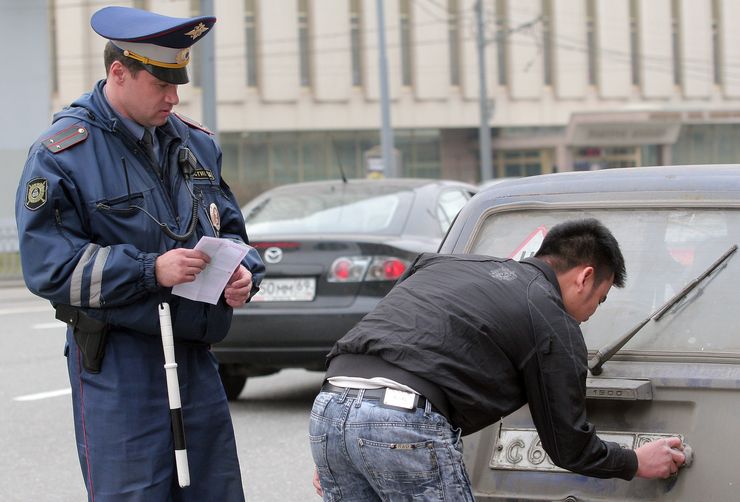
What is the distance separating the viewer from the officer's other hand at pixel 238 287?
3295 millimetres

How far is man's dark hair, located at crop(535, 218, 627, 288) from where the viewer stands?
9.82ft

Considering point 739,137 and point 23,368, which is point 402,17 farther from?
point 23,368

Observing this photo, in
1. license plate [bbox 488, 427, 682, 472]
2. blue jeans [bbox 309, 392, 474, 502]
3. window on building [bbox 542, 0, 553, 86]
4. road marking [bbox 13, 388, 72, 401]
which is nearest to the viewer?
blue jeans [bbox 309, 392, 474, 502]

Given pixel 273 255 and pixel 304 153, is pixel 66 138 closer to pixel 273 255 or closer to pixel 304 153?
pixel 273 255

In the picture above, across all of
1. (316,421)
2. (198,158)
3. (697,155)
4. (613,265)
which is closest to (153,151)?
(198,158)

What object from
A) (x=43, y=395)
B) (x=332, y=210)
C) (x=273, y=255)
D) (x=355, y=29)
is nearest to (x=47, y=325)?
(x=43, y=395)

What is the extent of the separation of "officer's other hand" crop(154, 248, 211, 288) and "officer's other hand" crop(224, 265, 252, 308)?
15 cm

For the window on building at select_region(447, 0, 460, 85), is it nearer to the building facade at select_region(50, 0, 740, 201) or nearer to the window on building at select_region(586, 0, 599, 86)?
the building facade at select_region(50, 0, 740, 201)

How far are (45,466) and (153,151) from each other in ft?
12.8

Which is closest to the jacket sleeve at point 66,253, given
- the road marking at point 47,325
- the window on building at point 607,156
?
the road marking at point 47,325

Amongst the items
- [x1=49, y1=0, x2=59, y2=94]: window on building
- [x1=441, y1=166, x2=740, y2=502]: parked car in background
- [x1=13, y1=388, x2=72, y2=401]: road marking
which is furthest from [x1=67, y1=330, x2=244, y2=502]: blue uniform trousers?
[x1=49, y1=0, x2=59, y2=94]: window on building

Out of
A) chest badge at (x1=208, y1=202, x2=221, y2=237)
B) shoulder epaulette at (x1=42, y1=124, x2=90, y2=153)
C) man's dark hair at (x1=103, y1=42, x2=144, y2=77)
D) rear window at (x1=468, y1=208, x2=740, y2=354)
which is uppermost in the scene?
man's dark hair at (x1=103, y1=42, x2=144, y2=77)

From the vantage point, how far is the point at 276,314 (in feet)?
25.4

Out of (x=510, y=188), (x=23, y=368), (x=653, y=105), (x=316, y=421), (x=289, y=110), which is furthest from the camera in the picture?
(x=653, y=105)
